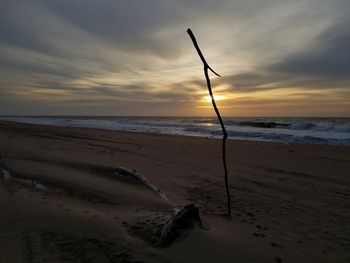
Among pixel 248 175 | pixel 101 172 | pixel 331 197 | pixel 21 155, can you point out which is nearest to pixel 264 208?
pixel 331 197

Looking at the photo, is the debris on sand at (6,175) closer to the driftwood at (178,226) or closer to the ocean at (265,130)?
the driftwood at (178,226)

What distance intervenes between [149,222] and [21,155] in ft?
18.1

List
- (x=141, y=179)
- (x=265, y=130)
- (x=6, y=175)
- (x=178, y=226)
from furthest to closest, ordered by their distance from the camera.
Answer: (x=265, y=130)
(x=141, y=179)
(x=6, y=175)
(x=178, y=226)

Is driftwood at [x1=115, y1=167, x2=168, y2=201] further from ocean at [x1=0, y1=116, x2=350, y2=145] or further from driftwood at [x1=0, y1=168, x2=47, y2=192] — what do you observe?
ocean at [x1=0, y1=116, x2=350, y2=145]

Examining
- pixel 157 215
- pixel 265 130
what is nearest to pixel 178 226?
pixel 157 215

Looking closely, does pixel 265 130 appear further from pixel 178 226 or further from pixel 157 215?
pixel 178 226

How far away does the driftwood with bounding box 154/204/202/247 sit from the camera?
10.4 feet

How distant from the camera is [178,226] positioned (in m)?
3.38

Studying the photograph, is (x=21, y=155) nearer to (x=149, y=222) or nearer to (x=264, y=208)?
(x=149, y=222)

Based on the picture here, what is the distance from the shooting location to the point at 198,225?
3557mm

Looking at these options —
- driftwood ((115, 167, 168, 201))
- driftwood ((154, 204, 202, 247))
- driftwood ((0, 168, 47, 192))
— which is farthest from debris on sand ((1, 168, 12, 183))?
driftwood ((154, 204, 202, 247))

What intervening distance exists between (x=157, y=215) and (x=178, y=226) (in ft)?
2.18

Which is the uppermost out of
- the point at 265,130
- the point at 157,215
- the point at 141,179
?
the point at 265,130

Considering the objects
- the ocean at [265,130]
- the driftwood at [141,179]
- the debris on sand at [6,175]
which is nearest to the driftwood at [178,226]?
the driftwood at [141,179]
